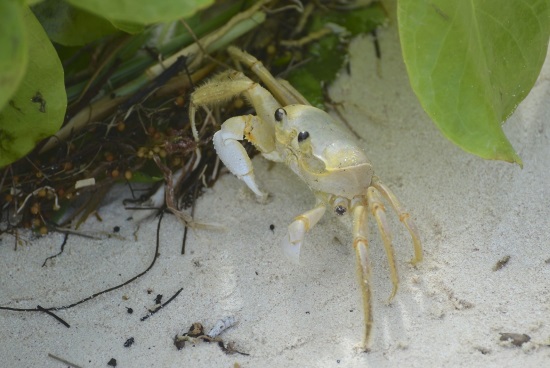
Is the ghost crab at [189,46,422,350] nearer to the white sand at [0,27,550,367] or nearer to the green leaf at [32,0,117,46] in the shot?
the white sand at [0,27,550,367]

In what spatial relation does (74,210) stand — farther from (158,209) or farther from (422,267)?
(422,267)

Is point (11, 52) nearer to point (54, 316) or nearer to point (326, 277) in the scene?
point (54, 316)

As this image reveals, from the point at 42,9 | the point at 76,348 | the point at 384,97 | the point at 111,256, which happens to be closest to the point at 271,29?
the point at 384,97

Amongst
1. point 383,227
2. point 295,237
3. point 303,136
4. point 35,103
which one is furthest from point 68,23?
point 383,227

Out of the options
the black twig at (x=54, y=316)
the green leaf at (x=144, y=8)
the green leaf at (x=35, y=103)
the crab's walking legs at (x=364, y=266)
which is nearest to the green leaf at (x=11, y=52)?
the green leaf at (x=144, y=8)

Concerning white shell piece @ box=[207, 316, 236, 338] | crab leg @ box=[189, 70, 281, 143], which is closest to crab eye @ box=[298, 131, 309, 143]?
crab leg @ box=[189, 70, 281, 143]
